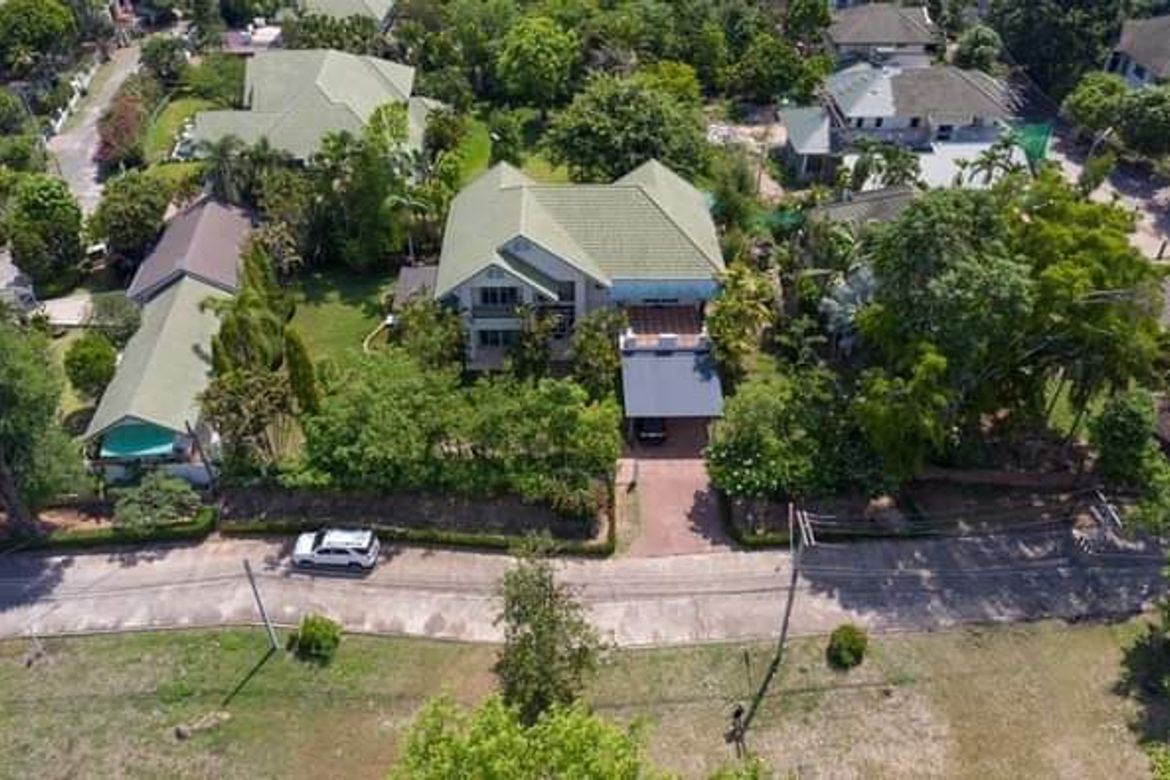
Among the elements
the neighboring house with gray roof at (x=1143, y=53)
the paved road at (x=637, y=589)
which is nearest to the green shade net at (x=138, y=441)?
the paved road at (x=637, y=589)

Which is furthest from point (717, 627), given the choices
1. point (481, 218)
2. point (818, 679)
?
point (481, 218)

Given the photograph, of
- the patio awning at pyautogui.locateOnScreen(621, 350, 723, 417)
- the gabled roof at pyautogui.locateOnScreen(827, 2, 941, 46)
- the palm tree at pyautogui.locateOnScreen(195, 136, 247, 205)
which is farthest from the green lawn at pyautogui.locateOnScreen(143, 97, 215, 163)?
the gabled roof at pyautogui.locateOnScreen(827, 2, 941, 46)

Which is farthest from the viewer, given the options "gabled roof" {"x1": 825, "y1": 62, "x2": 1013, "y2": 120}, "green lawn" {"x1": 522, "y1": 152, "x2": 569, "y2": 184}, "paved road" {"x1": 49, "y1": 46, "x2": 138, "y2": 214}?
"green lawn" {"x1": 522, "y1": 152, "x2": 569, "y2": 184}

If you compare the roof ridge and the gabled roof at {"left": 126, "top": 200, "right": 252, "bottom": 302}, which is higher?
the roof ridge

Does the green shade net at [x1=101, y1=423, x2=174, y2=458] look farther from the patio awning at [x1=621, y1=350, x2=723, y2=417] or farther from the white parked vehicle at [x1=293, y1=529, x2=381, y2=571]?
the patio awning at [x1=621, y1=350, x2=723, y2=417]

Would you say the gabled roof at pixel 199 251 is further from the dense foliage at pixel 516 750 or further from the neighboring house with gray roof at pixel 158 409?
the dense foliage at pixel 516 750

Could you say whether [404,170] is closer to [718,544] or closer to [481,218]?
[481,218]

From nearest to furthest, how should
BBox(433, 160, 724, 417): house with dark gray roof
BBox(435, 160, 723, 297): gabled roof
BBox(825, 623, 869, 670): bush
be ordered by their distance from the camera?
BBox(825, 623, 869, 670): bush
BBox(433, 160, 724, 417): house with dark gray roof
BBox(435, 160, 723, 297): gabled roof
